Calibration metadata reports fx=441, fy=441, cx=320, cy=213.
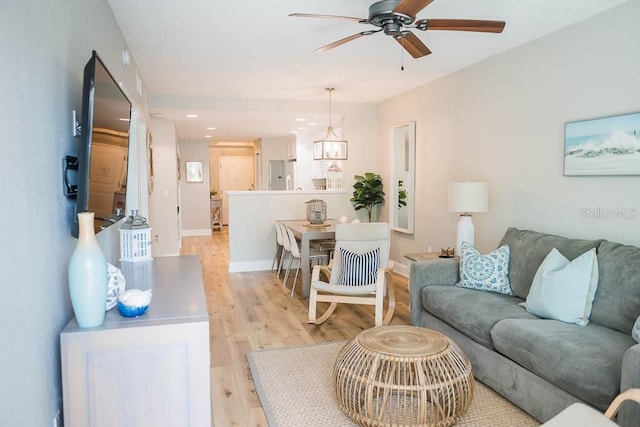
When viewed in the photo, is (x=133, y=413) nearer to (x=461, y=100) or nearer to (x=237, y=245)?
(x=461, y=100)

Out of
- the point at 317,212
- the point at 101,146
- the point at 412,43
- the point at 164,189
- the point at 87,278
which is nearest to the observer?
the point at 87,278

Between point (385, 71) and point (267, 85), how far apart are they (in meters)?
1.53

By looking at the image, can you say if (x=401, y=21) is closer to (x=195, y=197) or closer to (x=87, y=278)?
(x=87, y=278)

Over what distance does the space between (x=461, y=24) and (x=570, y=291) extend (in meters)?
1.74

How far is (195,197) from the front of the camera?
11.1 metres

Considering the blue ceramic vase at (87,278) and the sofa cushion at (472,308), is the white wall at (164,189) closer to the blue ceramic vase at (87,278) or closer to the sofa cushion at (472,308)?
the sofa cushion at (472,308)

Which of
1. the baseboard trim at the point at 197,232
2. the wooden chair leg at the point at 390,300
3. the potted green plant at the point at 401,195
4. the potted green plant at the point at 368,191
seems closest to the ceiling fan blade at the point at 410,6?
the wooden chair leg at the point at 390,300

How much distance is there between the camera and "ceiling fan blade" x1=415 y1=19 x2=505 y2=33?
2.61 meters

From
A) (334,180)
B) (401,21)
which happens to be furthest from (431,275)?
(334,180)

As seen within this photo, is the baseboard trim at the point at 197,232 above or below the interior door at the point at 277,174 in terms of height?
below

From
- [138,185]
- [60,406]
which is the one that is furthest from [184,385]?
[138,185]

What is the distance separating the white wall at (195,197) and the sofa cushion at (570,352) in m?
9.41

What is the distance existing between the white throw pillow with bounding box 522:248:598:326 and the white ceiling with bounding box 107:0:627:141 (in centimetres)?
177

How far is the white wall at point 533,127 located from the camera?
310cm
